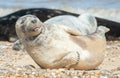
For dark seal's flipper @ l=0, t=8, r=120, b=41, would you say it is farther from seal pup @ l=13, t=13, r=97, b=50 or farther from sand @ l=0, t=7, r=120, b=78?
seal pup @ l=13, t=13, r=97, b=50

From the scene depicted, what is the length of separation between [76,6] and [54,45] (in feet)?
43.4

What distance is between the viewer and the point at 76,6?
19.4 metres

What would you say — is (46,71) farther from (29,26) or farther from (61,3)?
(61,3)

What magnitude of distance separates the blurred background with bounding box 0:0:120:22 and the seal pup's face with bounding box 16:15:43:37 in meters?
9.94

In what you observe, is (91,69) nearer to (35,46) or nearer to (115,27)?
(35,46)

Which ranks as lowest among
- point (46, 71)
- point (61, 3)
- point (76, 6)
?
point (46, 71)

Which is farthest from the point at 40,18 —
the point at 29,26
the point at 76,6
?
the point at 76,6

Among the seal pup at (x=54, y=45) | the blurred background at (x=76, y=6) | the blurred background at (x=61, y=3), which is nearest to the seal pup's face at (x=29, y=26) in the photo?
the seal pup at (x=54, y=45)

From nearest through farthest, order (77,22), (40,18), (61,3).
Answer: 1. (77,22)
2. (40,18)
3. (61,3)

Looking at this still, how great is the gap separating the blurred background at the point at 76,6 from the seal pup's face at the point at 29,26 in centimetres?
994

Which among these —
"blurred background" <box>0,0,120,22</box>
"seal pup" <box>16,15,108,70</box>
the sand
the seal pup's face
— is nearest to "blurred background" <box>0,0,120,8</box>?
"blurred background" <box>0,0,120,22</box>

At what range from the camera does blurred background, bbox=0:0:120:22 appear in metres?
17.3

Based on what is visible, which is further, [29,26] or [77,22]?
[77,22]

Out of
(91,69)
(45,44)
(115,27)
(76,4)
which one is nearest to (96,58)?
(91,69)
